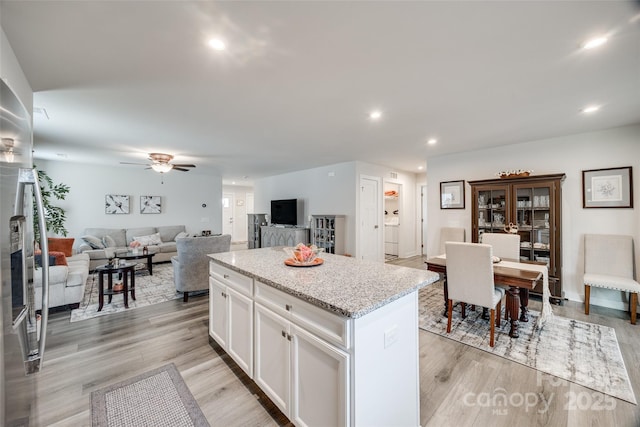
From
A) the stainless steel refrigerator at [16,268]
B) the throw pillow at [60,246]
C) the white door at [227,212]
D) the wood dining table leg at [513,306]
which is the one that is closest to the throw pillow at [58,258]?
the throw pillow at [60,246]

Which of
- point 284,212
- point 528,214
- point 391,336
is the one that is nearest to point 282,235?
point 284,212

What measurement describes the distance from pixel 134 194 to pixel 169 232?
1.29 meters

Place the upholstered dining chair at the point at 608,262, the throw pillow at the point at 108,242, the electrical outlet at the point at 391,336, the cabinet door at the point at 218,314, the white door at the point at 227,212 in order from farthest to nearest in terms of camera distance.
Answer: the white door at the point at 227,212 < the throw pillow at the point at 108,242 < the upholstered dining chair at the point at 608,262 < the cabinet door at the point at 218,314 < the electrical outlet at the point at 391,336

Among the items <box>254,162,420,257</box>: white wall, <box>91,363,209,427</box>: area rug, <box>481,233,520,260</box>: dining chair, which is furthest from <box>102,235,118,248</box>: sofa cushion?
<box>481,233,520,260</box>: dining chair

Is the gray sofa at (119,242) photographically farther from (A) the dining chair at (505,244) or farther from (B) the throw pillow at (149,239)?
(A) the dining chair at (505,244)

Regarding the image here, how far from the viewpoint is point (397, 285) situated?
5.09 ft

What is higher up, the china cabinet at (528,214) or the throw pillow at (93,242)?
the china cabinet at (528,214)

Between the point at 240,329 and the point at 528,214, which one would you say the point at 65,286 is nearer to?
the point at 240,329

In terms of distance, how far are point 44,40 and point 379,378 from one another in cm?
289

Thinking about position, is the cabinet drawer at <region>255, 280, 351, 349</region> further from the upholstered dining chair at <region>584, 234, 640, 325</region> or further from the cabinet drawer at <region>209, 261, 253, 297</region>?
the upholstered dining chair at <region>584, 234, 640, 325</region>

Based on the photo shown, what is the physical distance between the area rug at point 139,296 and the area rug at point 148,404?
1843 mm

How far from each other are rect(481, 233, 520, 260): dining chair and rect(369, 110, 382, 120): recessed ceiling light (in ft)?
7.39

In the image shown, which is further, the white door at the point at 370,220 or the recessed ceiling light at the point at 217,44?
the white door at the point at 370,220

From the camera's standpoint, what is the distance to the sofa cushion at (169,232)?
6.91 meters
